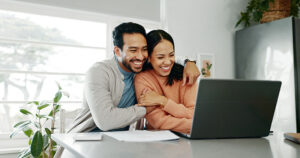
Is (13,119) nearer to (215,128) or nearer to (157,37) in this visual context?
(157,37)

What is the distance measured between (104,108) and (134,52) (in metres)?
0.30

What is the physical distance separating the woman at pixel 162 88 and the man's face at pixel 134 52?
1.9 inches

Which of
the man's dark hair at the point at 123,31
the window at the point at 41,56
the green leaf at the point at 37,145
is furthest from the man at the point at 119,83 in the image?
the window at the point at 41,56

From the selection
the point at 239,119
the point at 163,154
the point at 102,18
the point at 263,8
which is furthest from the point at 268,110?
the point at 263,8

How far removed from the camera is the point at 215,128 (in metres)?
0.94

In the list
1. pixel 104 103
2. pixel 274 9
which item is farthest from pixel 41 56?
pixel 274 9

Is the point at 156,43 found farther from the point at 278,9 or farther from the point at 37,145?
the point at 278,9

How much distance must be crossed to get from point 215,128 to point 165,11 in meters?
2.06

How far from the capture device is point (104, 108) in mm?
1075

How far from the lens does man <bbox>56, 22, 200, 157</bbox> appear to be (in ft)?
3.58

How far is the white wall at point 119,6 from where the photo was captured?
2.36 meters

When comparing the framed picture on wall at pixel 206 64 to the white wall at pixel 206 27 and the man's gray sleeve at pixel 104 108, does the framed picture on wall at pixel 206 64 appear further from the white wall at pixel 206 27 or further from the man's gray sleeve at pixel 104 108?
the man's gray sleeve at pixel 104 108

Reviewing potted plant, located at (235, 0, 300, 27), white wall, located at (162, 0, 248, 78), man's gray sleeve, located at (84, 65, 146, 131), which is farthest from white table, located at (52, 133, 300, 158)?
potted plant, located at (235, 0, 300, 27)

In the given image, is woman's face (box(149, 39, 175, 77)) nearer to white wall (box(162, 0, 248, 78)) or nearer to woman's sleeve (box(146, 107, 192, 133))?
woman's sleeve (box(146, 107, 192, 133))
